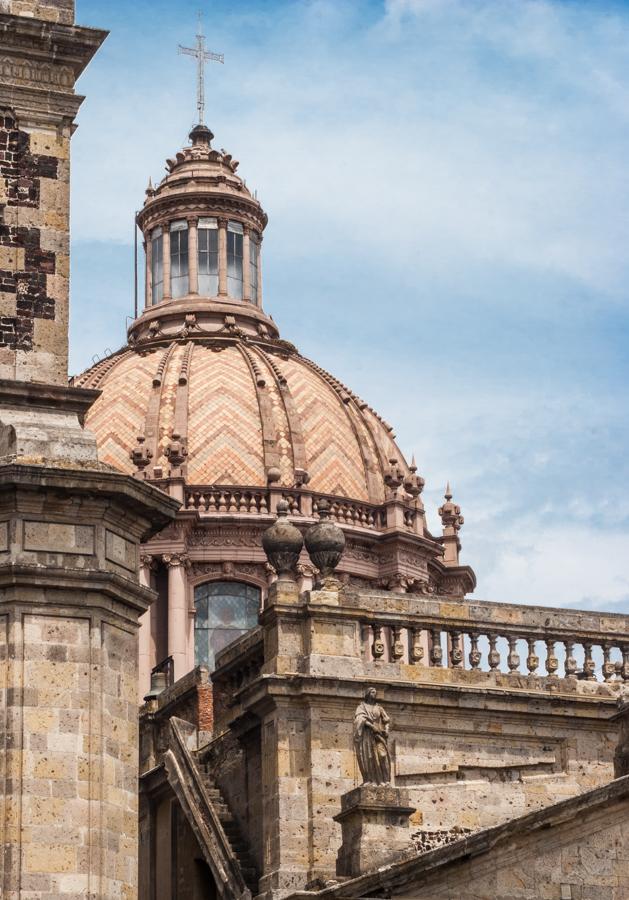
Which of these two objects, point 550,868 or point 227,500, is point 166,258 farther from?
point 550,868

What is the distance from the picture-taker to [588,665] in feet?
119

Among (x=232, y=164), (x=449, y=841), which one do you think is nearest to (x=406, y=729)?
(x=449, y=841)

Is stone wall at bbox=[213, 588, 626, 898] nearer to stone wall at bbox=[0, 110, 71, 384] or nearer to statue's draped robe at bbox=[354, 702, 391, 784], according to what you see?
statue's draped robe at bbox=[354, 702, 391, 784]

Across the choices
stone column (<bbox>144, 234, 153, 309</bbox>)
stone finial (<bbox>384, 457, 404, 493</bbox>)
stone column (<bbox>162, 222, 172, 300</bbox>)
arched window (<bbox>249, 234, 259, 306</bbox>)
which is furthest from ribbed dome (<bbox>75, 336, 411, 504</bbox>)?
arched window (<bbox>249, 234, 259, 306</bbox>)

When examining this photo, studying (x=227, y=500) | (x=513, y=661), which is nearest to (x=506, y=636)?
(x=513, y=661)

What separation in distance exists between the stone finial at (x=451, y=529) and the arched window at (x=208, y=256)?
7374 millimetres

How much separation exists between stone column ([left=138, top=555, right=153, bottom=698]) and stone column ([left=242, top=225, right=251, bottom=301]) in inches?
390

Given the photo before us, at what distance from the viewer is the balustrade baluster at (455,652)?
35906 millimetres

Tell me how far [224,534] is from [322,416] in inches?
186

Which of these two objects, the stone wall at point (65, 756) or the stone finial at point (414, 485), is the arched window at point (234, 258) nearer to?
the stone finial at point (414, 485)

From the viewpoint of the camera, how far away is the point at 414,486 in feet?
186

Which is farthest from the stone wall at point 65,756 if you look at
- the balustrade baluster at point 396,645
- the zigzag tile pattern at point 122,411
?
the zigzag tile pattern at point 122,411

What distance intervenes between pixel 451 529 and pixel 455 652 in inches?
892

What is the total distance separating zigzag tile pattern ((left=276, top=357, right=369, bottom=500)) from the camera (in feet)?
182
